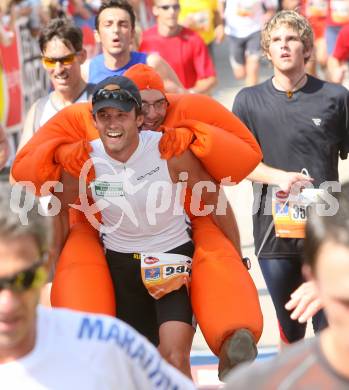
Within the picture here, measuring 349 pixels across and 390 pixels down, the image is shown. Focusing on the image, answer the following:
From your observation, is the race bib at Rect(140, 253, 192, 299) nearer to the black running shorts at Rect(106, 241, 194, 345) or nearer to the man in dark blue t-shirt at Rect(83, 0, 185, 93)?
the black running shorts at Rect(106, 241, 194, 345)

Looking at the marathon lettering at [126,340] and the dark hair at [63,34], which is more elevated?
the dark hair at [63,34]

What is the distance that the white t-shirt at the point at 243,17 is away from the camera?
1219 centimetres

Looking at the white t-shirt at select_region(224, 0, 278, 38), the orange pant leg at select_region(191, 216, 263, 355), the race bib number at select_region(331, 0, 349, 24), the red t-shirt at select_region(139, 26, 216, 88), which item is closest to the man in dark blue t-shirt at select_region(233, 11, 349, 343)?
the orange pant leg at select_region(191, 216, 263, 355)

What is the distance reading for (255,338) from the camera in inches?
178

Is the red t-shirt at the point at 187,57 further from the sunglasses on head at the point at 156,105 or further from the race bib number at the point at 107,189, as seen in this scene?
the race bib number at the point at 107,189

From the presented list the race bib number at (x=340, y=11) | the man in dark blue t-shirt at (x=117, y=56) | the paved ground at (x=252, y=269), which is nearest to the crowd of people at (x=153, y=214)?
the man in dark blue t-shirt at (x=117, y=56)

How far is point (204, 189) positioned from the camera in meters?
4.96

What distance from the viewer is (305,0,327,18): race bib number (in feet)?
41.5

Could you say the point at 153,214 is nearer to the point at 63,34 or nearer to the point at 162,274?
the point at 162,274

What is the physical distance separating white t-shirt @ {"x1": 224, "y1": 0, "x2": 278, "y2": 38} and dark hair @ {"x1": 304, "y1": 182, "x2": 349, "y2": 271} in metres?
9.91

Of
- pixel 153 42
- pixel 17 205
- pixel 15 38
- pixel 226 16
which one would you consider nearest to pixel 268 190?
pixel 17 205

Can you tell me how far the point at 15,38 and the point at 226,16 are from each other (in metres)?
3.62

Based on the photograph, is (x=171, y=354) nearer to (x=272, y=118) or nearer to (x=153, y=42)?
(x=272, y=118)

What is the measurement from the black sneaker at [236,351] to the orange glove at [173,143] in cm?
84
